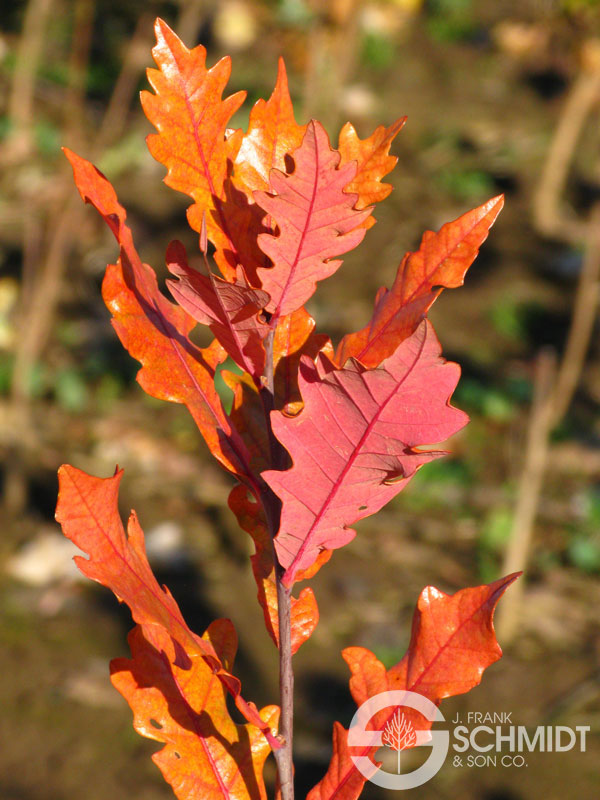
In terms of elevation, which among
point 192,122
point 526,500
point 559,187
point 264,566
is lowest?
point 264,566

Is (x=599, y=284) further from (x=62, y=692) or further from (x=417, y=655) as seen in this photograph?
(x=417, y=655)

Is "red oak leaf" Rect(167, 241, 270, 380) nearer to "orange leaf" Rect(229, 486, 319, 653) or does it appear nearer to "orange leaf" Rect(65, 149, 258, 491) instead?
"orange leaf" Rect(65, 149, 258, 491)

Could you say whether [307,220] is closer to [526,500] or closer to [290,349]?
[290,349]

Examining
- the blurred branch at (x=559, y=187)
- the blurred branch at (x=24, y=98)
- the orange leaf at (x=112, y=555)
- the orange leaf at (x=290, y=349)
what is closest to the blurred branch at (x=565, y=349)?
the blurred branch at (x=559, y=187)

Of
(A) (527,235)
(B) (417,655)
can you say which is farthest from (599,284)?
(B) (417,655)

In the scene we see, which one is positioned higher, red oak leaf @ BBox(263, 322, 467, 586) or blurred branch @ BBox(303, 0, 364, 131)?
blurred branch @ BBox(303, 0, 364, 131)

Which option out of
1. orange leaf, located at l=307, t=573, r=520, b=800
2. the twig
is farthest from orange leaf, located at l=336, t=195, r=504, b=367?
the twig

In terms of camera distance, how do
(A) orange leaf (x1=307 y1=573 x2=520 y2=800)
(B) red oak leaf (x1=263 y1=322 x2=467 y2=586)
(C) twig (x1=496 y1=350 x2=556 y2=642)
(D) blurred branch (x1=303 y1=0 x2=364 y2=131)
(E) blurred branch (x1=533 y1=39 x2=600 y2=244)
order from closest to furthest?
(B) red oak leaf (x1=263 y1=322 x2=467 y2=586)
(A) orange leaf (x1=307 y1=573 x2=520 y2=800)
(C) twig (x1=496 y1=350 x2=556 y2=642)
(D) blurred branch (x1=303 y1=0 x2=364 y2=131)
(E) blurred branch (x1=533 y1=39 x2=600 y2=244)

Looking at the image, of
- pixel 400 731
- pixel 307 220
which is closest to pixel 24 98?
pixel 307 220
